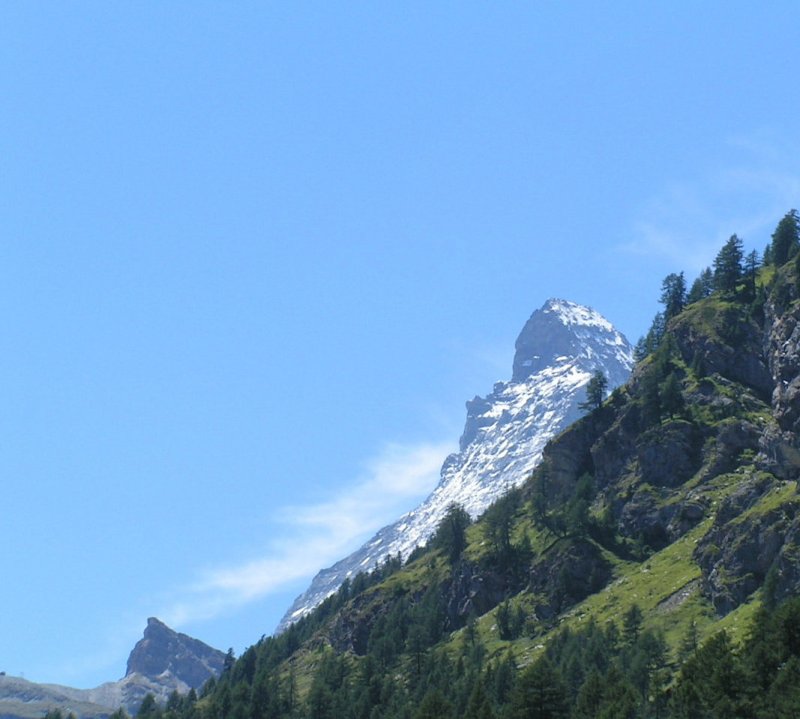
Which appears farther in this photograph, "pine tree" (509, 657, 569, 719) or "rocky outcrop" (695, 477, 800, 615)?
"rocky outcrop" (695, 477, 800, 615)

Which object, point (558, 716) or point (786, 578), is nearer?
point (558, 716)

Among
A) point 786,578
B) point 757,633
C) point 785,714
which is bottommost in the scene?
point 785,714

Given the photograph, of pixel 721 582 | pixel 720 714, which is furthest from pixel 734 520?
pixel 720 714

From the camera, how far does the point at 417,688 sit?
198 m

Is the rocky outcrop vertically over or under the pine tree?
over

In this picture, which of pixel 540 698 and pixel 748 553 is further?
pixel 748 553

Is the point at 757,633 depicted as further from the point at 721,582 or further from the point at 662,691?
the point at 721,582

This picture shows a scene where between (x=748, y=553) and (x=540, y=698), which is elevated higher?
(x=748, y=553)

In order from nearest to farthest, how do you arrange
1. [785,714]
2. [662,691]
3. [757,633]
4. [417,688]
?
[785,714] → [757,633] → [662,691] → [417,688]

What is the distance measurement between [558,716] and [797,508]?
2742 inches

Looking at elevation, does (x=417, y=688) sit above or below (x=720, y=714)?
above

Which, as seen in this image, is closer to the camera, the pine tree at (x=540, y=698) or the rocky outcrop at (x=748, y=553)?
the pine tree at (x=540, y=698)

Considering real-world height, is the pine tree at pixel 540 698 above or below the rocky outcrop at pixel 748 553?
below

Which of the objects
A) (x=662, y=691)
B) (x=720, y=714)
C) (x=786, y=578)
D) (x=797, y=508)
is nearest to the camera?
(x=720, y=714)
